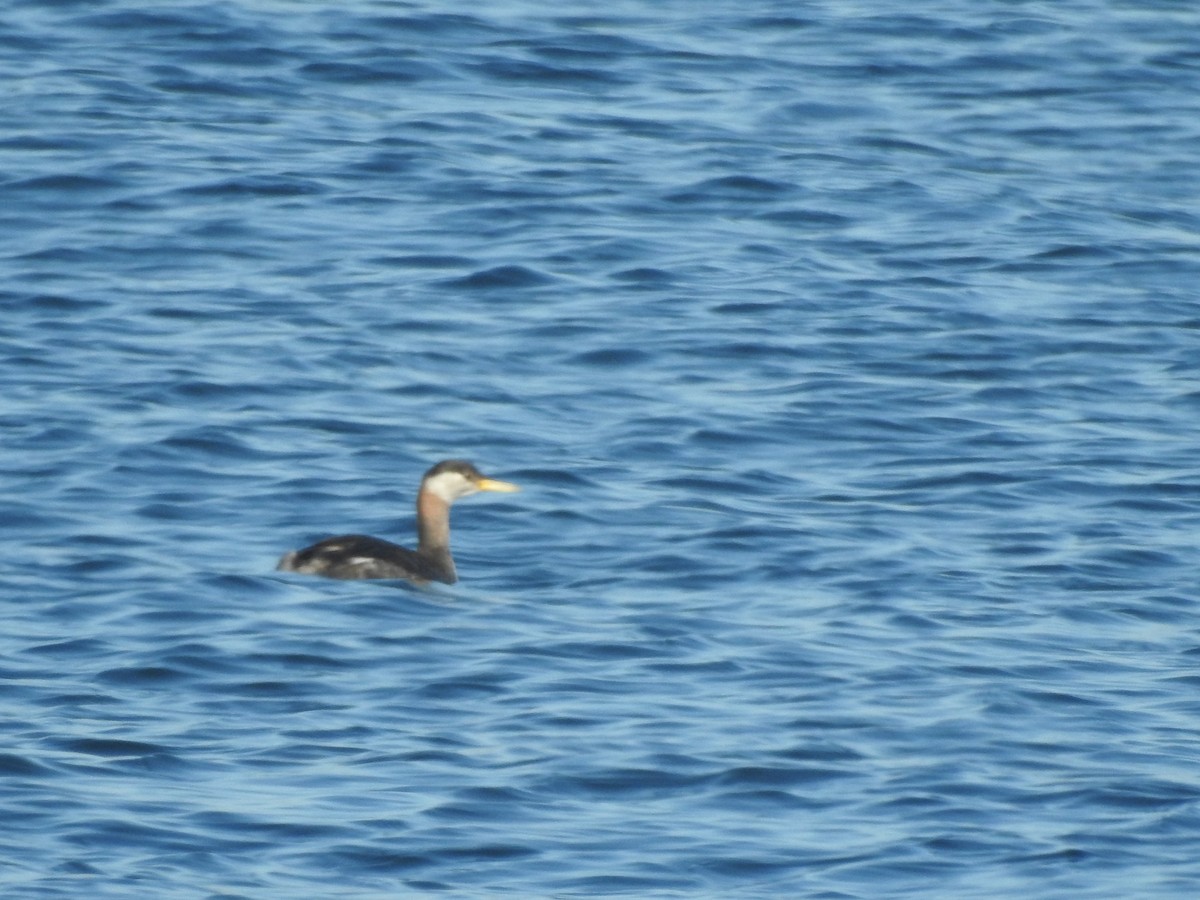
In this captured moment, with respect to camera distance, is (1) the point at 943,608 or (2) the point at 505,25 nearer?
(1) the point at 943,608

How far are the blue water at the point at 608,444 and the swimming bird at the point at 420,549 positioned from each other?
165 millimetres

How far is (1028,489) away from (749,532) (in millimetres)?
1854

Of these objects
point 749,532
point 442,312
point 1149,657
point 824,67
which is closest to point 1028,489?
point 749,532

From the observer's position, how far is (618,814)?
32.8 ft

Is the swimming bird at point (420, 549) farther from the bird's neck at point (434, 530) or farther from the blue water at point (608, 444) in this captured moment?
the blue water at point (608, 444)

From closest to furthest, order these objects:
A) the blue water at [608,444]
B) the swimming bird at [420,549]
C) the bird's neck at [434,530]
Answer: the blue water at [608,444], the swimming bird at [420,549], the bird's neck at [434,530]

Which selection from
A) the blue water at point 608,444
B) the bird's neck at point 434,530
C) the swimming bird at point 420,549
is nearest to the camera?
the blue water at point 608,444

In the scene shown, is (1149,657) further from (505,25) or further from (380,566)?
(505,25)

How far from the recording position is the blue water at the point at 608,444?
393 inches

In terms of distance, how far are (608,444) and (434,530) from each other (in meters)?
1.92

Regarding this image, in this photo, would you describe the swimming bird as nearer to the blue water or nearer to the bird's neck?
the bird's neck

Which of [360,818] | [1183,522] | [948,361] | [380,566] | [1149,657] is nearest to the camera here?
[360,818]

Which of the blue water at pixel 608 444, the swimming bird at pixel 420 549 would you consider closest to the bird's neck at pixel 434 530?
the swimming bird at pixel 420 549

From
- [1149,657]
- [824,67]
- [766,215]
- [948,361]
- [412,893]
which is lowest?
[412,893]
